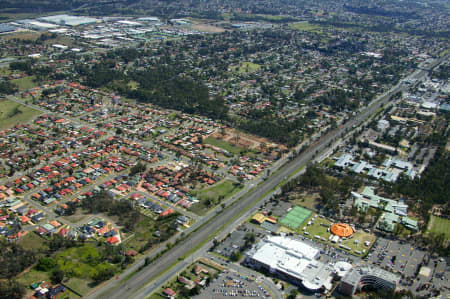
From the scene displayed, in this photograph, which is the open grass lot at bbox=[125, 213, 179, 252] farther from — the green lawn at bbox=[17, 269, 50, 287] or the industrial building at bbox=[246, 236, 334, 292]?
the industrial building at bbox=[246, 236, 334, 292]

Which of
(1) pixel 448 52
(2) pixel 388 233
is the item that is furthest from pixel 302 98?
(1) pixel 448 52

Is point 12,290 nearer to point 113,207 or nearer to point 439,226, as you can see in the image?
point 113,207

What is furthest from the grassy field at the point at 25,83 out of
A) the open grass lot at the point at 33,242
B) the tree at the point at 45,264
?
the tree at the point at 45,264

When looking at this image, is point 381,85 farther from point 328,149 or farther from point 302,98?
point 328,149

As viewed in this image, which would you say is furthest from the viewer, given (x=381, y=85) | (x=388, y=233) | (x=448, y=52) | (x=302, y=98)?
(x=448, y=52)

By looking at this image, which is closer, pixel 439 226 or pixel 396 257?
pixel 396 257

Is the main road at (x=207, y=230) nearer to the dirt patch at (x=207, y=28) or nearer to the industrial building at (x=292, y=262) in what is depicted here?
the industrial building at (x=292, y=262)

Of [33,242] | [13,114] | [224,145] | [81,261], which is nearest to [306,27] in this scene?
[224,145]
